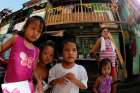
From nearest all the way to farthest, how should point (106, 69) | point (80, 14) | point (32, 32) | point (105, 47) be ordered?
point (32, 32)
point (106, 69)
point (105, 47)
point (80, 14)

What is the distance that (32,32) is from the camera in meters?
4.03

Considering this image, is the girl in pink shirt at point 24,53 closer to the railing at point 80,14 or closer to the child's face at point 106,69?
the child's face at point 106,69

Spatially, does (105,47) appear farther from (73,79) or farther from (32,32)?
(32,32)

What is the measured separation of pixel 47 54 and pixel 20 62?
537 millimetres

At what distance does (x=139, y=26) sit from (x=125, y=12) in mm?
362

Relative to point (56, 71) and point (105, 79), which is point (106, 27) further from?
point (56, 71)

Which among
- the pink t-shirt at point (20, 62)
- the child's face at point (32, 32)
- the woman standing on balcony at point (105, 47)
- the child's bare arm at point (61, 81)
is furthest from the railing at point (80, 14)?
the pink t-shirt at point (20, 62)

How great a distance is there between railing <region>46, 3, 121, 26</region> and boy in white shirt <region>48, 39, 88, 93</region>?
2288mm

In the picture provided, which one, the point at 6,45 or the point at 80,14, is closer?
the point at 6,45

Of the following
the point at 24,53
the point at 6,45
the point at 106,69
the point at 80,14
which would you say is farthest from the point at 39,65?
the point at 80,14

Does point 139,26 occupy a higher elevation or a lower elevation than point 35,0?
lower

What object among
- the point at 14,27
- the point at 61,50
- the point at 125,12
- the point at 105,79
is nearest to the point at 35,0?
the point at 14,27

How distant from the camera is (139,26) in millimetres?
6711

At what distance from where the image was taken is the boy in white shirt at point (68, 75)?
4.23 m
